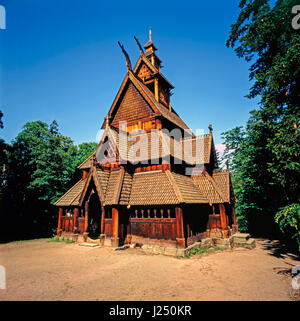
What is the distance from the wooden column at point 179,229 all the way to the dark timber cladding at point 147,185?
0.19 ft

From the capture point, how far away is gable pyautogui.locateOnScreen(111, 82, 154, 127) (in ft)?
55.2

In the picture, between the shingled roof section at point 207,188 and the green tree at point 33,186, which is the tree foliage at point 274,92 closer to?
the shingled roof section at point 207,188

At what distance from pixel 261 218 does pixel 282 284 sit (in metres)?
17.7

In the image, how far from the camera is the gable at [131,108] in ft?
55.2

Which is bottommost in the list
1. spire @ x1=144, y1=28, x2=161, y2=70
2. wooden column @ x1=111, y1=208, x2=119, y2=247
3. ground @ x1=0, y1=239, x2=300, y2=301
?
ground @ x1=0, y1=239, x2=300, y2=301

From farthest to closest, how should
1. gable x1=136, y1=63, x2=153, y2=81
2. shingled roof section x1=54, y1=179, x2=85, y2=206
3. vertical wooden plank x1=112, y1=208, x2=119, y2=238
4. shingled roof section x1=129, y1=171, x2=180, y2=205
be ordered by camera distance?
gable x1=136, y1=63, x2=153, y2=81, shingled roof section x1=54, y1=179, x2=85, y2=206, vertical wooden plank x1=112, y1=208, x2=119, y2=238, shingled roof section x1=129, y1=171, x2=180, y2=205

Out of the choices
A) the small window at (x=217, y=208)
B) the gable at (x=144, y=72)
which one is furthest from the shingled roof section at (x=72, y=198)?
the gable at (x=144, y=72)

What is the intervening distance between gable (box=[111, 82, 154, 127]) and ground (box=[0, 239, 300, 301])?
12.0m

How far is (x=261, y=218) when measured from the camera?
2181 cm

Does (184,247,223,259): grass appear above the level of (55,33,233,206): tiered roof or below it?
below

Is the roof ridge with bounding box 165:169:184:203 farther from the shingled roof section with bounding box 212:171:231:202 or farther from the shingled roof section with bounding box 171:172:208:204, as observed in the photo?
the shingled roof section with bounding box 212:171:231:202

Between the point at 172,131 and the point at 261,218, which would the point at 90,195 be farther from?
the point at 261,218

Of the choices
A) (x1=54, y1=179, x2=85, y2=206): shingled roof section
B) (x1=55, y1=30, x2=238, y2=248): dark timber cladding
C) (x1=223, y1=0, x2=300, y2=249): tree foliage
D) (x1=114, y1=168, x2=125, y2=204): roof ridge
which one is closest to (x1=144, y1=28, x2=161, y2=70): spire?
(x1=55, y1=30, x2=238, y2=248): dark timber cladding
